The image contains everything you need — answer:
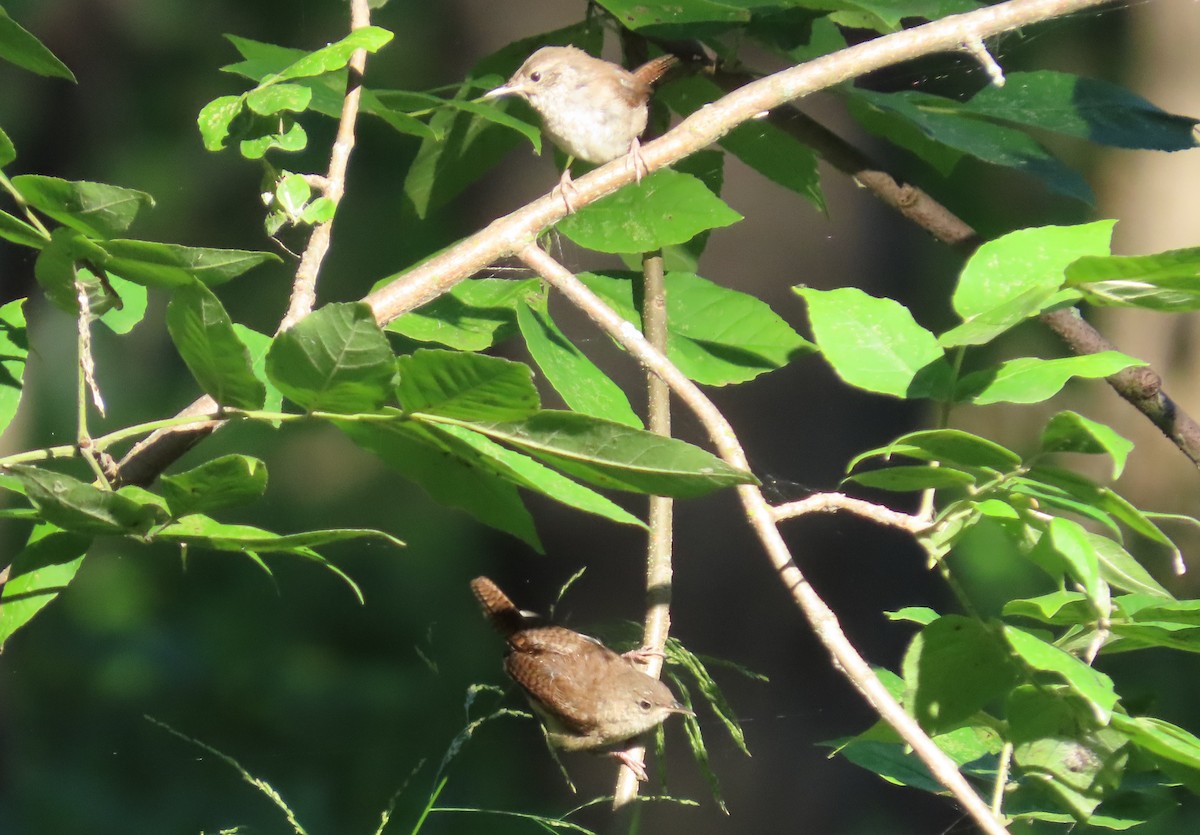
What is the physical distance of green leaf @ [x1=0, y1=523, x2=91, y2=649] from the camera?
37 cm

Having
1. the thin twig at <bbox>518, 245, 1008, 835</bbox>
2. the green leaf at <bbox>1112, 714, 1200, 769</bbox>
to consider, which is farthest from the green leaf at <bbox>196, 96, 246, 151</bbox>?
the green leaf at <bbox>1112, 714, 1200, 769</bbox>

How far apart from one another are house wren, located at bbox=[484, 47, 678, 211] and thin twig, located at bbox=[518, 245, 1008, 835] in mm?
308

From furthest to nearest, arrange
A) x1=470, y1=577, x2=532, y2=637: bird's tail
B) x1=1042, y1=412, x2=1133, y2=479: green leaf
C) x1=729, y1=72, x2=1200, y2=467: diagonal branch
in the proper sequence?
x1=470, y1=577, x2=532, y2=637: bird's tail < x1=729, y1=72, x2=1200, y2=467: diagonal branch < x1=1042, y1=412, x2=1133, y2=479: green leaf

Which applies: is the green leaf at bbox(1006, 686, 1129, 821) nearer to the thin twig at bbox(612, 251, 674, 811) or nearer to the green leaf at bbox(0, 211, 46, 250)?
the thin twig at bbox(612, 251, 674, 811)

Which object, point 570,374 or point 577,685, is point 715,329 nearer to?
point 570,374

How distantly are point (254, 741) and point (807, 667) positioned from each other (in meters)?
0.92

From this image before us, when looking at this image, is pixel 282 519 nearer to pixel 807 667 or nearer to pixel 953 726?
pixel 807 667

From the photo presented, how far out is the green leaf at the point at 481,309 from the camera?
0.49 meters

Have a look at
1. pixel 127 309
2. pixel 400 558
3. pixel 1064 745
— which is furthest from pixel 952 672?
pixel 400 558

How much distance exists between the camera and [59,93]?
76.2 inches

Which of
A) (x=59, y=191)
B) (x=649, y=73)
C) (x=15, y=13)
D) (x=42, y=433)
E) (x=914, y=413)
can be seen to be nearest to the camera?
(x=59, y=191)

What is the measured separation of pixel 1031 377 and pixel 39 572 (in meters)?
0.32

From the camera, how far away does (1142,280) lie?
28cm

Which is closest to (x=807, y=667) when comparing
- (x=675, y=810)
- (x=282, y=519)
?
(x=675, y=810)
